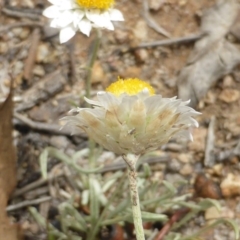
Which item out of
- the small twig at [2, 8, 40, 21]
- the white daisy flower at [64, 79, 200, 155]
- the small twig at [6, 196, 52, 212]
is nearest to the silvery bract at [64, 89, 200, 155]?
the white daisy flower at [64, 79, 200, 155]

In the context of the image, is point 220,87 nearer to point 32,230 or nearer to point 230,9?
point 230,9

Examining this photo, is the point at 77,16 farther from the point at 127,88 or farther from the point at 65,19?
the point at 127,88

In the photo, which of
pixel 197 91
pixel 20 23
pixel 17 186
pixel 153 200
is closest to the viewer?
pixel 153 200

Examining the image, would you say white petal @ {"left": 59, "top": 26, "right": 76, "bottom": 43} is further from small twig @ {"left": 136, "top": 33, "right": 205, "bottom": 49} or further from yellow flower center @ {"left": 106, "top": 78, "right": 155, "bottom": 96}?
small twig @ {"left": 136, "top": 33, "right": 205, "bottom": 49}

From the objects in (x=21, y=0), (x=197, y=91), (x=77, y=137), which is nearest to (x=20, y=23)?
(x=21, y=0)

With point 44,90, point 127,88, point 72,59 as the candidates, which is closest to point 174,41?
point 72,59
